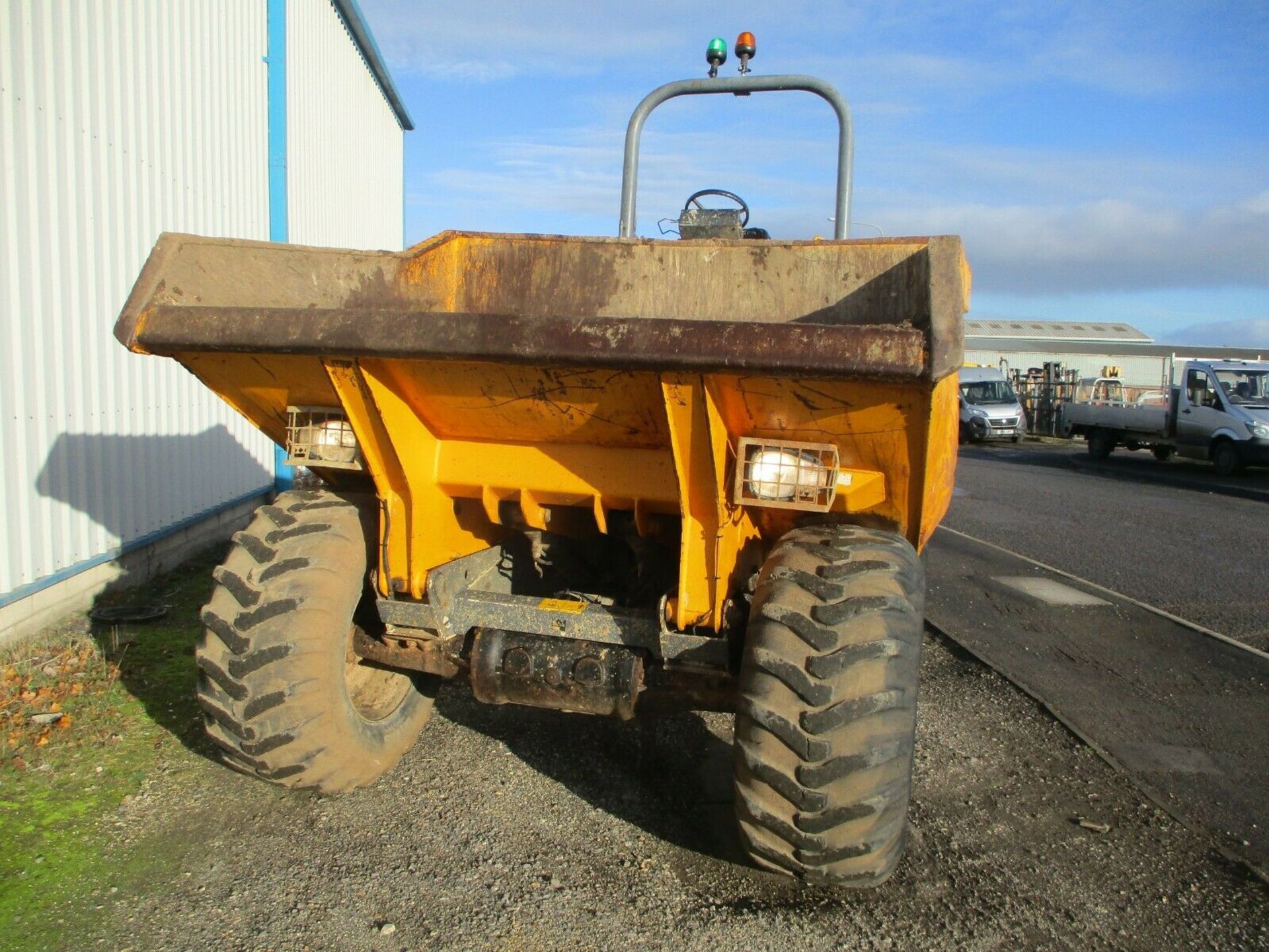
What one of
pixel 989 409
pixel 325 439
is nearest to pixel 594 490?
pixel 325 439

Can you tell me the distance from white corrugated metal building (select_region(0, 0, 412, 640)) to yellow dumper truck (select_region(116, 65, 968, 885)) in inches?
98.0

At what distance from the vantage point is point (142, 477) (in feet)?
22.3

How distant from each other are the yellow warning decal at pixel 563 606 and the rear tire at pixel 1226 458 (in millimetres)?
19063

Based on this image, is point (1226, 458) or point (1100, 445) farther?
point (1100, 445)

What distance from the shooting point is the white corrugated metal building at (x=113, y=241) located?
5.33 m

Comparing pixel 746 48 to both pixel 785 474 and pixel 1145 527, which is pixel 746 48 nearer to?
pixel 785 474

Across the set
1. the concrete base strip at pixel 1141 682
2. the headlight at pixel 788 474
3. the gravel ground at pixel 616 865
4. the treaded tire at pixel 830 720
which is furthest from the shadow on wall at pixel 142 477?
the concrete base strip at pixel 1141 682

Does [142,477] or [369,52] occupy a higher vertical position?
[369,52]

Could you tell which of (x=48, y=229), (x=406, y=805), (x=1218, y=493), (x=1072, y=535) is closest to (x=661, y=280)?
(x=406, y=805)

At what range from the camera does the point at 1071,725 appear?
4.86m

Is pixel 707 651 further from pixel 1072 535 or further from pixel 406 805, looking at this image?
pixel 1072 535

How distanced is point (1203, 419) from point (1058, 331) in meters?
36.5

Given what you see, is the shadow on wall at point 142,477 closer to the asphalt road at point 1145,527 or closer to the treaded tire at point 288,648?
the treaded tire at point 288,648

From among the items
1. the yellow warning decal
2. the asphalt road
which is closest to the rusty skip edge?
the yellow warning decal
